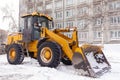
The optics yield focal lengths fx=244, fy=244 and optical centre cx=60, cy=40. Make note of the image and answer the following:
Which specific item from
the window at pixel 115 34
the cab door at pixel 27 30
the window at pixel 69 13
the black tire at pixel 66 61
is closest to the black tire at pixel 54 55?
the black tire at pixel 66 61

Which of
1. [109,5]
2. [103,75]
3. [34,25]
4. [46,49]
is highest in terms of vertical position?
[109,5]

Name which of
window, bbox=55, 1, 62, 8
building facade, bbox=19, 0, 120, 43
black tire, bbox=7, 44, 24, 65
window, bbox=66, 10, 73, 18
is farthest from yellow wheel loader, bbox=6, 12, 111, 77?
window, bbox=55, 1, 62, 8

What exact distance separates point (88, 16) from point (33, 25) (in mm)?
35591

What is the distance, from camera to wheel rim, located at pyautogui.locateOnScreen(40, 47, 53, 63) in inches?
441

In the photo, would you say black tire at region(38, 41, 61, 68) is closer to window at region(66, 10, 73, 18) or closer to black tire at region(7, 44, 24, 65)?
black tire at region(7, 44, 24, 65)

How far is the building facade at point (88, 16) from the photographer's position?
142 feet

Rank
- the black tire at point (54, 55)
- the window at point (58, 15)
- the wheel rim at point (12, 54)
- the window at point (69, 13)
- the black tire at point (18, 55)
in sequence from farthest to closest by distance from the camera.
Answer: the window at point (58, 15) < the window at point (69, 13) < the wheel rim at point (12, 54) < the black tire at point (18, 55) < the black tire at point (54, 55)

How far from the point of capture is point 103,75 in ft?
31.5

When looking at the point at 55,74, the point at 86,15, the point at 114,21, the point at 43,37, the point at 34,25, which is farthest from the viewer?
the point at 86,15

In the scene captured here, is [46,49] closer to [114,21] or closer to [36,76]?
[36,76]

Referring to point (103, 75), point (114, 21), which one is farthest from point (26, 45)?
point (114, 21)

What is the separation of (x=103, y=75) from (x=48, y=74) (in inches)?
85.5

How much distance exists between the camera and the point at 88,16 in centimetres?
4759

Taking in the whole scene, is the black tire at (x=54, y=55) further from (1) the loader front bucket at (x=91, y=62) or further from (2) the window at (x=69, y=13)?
(2) the window at (x=69, y=13)
